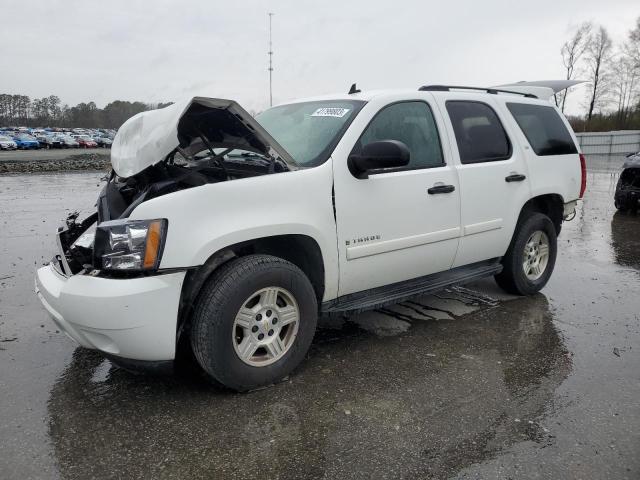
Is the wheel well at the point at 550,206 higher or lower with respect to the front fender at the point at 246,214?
lower

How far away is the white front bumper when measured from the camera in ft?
9.07

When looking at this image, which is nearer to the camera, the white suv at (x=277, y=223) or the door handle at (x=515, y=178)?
the white suv at (x=277, y=223)

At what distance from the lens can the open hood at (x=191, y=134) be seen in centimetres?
308

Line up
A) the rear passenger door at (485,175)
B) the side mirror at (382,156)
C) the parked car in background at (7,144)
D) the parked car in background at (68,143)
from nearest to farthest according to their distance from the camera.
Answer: the side mirror at (382,156) < the rear passenger door at (485,175) < the parked car in background at (7,144) < the parked car in background at (68,143)

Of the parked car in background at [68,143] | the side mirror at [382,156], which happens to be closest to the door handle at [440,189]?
the side mirror at [382,156]

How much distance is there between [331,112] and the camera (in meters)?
3.94

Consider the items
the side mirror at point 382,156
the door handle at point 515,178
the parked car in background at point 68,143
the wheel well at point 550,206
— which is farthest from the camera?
the parked car in background at point 68,143

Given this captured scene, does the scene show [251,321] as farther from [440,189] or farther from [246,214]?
[440,189]

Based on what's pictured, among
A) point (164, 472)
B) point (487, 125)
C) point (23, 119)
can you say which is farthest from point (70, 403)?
point (23, 119)

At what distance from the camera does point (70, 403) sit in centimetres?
314

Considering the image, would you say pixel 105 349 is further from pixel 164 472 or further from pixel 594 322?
pixel 594 322

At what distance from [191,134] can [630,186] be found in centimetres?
973

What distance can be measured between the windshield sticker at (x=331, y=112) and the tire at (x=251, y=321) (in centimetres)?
126

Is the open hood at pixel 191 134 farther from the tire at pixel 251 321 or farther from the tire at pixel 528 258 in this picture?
the tire at pixel 528 258
